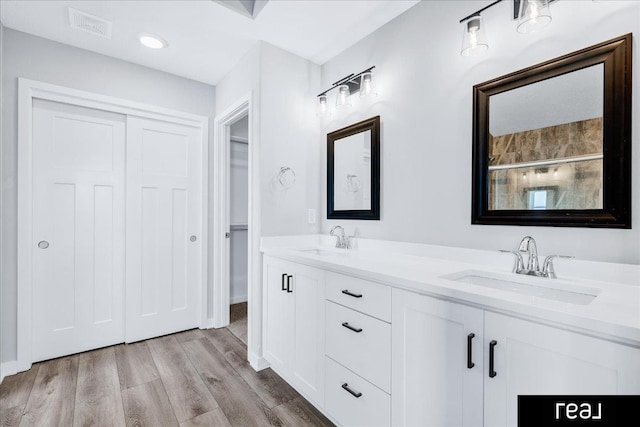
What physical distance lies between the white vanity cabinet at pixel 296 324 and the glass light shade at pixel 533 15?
1492 millimetres

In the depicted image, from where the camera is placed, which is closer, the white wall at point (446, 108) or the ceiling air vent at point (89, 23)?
the white wall at point (446, 108)

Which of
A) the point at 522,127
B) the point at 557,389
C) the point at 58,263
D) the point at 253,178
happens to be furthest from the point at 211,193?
the point at 557,389

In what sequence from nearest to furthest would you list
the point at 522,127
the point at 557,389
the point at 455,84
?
the point at 557,389 < the point at 522,127 < the point at 455,84

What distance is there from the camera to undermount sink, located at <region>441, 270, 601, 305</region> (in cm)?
115

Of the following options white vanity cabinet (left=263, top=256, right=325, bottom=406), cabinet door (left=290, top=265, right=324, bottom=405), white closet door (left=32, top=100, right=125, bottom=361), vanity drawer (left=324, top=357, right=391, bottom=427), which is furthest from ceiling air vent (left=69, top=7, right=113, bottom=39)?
vanity drawer (left=324, top=357, right=391, bottom=427)

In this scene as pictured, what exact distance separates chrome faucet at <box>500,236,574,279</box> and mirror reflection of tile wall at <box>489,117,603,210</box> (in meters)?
0.18

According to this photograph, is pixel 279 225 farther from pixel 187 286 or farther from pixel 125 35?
pixel 125 35

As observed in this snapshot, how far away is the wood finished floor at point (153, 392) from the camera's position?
172 cm

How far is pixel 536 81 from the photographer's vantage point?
4.54 feet

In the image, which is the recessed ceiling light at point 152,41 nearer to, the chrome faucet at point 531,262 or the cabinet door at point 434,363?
the cabinet door at point 434,363

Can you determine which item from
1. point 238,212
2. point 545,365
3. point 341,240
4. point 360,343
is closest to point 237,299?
point 238,212

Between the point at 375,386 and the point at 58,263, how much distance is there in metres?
2.55

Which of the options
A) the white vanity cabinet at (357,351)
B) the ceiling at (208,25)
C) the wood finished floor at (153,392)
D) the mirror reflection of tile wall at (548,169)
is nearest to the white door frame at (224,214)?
the wood finished floor at (153,392)

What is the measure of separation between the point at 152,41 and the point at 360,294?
2.43 m
